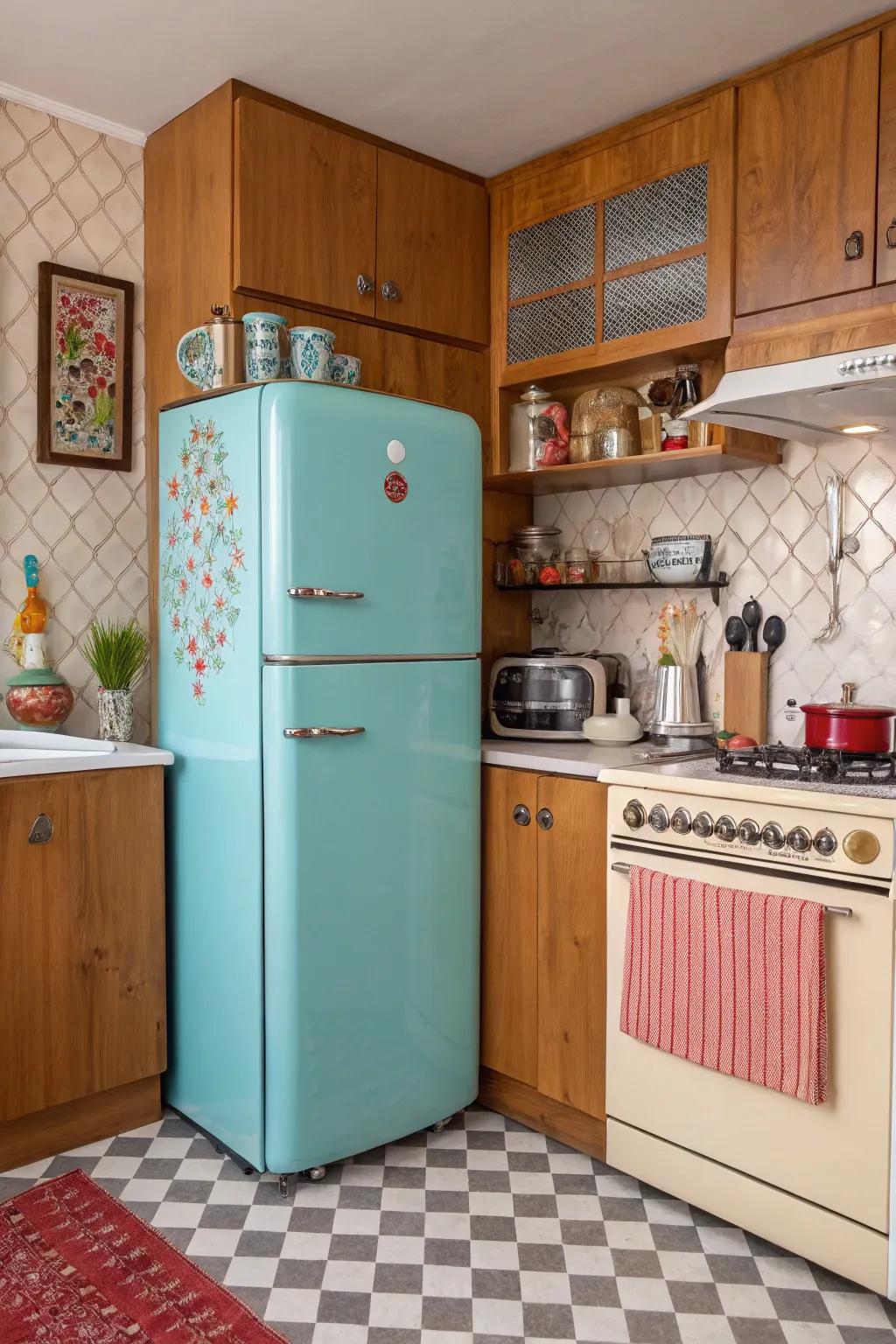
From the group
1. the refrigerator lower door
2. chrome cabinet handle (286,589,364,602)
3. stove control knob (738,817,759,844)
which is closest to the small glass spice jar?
the refrigerator lower door

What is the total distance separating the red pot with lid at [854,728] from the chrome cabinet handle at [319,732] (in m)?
1.01

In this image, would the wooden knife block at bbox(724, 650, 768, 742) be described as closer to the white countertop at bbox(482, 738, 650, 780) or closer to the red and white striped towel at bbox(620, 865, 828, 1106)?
the white countertop at bbox(482, 738, 650, 780)

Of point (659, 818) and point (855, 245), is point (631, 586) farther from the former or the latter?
point (855, 245)

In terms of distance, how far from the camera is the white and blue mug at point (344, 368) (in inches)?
102

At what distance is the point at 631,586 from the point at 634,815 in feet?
2.81

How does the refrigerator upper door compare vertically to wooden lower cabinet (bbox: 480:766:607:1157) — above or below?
above

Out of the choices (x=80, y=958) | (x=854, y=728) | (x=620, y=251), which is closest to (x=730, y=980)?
(x=854, y=728)

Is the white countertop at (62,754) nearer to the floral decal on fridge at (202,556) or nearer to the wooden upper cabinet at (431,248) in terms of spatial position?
the floral decal on fridge at (202,556)

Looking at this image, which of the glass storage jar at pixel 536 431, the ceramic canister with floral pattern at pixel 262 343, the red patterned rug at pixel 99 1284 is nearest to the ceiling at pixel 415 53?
the ceramic canister with floral pattern at pixel 262 343

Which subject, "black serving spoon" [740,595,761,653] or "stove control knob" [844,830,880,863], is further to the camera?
"black serving spoon" [740,595,761,653]

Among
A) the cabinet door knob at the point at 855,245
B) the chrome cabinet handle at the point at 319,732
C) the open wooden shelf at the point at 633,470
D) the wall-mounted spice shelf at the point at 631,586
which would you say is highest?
the cabinet door knob at the point at 855,245

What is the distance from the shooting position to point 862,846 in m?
1.86

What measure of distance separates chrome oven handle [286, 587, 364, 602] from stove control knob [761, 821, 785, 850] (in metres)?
0.98

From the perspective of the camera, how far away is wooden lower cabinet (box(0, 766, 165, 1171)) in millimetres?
2275
